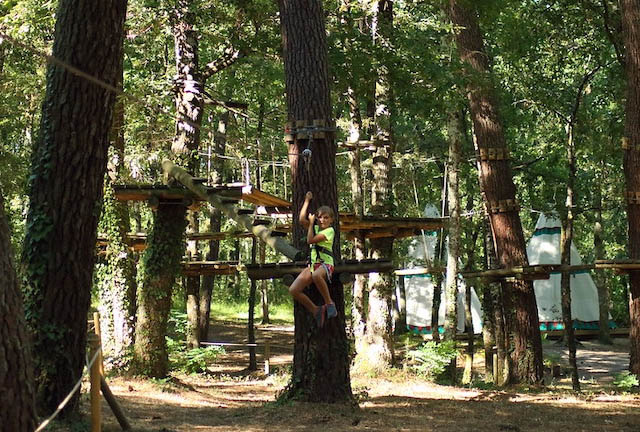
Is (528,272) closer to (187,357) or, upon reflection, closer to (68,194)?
(187,357)

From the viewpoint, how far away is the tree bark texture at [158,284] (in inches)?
555

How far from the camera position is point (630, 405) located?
11.3 m

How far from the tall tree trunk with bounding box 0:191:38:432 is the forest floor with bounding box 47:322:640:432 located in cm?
293

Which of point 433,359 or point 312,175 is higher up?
point 312,175

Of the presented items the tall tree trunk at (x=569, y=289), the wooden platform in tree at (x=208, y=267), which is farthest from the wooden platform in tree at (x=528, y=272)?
the wooden platform in tree at (x=208, y=267)

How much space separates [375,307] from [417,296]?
49.6ft

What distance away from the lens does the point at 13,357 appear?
4559 mm

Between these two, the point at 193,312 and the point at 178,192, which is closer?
the point at 178,192

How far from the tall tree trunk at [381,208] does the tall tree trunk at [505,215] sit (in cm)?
143

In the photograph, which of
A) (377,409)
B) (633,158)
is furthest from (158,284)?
(633,158)

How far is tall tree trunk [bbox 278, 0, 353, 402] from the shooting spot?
9508 millimetres

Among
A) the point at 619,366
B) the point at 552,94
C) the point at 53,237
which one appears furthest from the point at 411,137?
the point at 53,237

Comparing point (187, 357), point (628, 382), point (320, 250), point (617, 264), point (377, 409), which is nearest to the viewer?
point (320, 250)

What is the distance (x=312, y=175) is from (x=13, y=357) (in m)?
5.50
